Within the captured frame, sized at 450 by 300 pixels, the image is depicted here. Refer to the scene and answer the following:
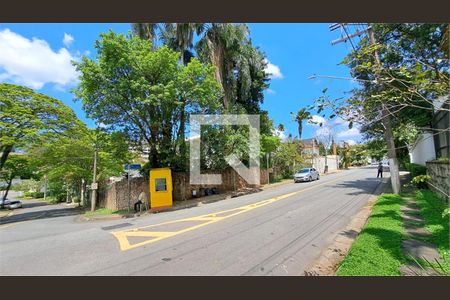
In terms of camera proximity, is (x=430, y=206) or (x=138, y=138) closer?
(x=430, y=206)

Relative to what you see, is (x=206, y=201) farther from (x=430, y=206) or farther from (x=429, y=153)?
(x=429, y=153)

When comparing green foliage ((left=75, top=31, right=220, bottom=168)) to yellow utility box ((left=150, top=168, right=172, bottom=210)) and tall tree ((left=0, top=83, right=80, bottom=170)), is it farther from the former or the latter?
tall tree ((left=0, top=83, right=80, bottom=170))

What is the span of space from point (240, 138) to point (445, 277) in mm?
18408

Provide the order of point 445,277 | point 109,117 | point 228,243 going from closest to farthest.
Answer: point 445,277, point 228,243, point 109,117

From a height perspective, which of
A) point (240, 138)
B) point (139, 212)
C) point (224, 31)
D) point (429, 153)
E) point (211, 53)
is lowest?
point (139, 212)

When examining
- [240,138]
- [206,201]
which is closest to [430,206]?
[206,201]

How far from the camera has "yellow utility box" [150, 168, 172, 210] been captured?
17.6m

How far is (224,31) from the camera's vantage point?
22375 millimetres

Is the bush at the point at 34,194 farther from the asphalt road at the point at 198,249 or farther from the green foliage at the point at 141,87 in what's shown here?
the asphalt road at the point at 198,249

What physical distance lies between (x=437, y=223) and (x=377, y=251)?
3.02 meters

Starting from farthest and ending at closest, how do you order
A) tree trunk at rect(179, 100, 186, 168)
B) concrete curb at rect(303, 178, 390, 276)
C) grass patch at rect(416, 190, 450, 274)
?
tree trunk at rect(179, 100, 186, 168)
grass patch at rect(416, 190, 450, 274)
concrete curb at rect(303, 178, 390, 276)

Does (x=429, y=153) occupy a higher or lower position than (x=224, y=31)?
lower

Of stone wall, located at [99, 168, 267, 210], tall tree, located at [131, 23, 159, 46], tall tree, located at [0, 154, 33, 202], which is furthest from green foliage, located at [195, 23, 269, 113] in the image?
tall tree, located at [0, 154, 33, 202]
